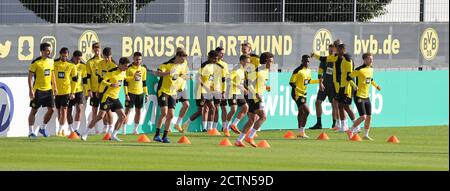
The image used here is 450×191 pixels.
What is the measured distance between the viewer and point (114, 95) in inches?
1196

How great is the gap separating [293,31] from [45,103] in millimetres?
8980

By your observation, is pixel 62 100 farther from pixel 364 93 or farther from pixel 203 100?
pixel 364 93

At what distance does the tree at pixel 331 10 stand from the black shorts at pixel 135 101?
704 cm

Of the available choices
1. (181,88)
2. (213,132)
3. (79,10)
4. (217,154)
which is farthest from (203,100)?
(217,154)

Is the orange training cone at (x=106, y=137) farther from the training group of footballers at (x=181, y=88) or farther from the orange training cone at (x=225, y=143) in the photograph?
the orange training cone at (x=225, y=143)

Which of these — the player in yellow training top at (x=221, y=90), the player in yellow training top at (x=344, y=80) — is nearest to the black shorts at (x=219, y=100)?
the player in yellow training top at (x=221, y=90)

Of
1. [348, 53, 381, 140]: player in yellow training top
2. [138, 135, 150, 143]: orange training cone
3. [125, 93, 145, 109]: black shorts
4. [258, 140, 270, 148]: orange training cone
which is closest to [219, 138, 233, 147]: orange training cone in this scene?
[258, 140, 270, 148]: orange training cone

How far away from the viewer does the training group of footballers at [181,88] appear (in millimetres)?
29453

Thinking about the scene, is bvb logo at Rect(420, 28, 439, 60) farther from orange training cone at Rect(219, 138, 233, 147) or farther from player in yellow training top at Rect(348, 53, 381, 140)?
orange training cone at Rect(219, 138, 233, 147)

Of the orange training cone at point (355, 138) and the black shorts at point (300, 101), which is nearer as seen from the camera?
the orange training cone at point (355, 138)

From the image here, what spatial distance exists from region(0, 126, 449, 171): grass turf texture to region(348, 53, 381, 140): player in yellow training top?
0.40 metres

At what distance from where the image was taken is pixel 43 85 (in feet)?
101
